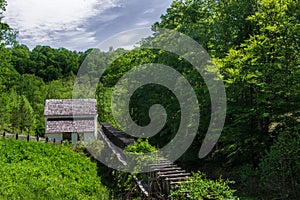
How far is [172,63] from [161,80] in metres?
1.41

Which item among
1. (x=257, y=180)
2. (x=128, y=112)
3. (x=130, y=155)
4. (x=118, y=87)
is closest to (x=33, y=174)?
(x=130, y=155)

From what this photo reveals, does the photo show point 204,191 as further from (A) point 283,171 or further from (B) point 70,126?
(B) point 70,126

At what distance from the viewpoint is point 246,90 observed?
555 inches

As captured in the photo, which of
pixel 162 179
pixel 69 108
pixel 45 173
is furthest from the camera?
pixel 69 108

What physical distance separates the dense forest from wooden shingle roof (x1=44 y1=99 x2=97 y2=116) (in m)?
6.05

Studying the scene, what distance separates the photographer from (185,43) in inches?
679

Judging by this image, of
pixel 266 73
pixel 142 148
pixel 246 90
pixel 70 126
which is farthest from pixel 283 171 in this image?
pixel 70 126

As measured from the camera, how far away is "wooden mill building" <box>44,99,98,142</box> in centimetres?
2652

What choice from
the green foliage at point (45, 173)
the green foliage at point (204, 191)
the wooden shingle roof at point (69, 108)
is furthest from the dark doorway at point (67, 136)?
the green foliage at point (204, 191)

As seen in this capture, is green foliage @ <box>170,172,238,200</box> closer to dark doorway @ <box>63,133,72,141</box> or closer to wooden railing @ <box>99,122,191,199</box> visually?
wooden railing @ <box>99,122,191,199</box>

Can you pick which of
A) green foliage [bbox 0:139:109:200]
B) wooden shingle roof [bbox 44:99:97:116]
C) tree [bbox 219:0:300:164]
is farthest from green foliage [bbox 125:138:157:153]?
wooden shingle roof [bbox 44:99:97:116]

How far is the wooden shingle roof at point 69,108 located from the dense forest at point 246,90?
19.9ft

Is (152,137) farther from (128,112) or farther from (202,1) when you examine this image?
(202,1)

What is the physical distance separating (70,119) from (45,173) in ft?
46.2
